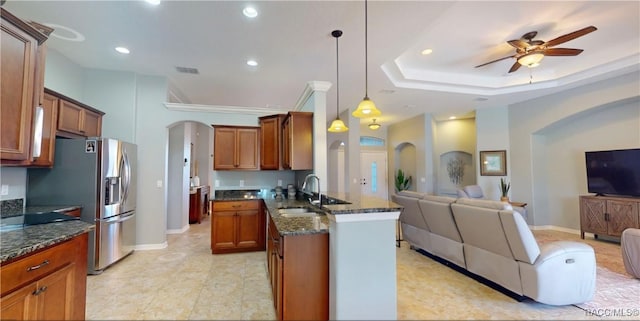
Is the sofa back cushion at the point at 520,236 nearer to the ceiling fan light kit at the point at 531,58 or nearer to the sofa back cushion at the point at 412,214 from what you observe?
the sofa back cushion at the point at 412,214

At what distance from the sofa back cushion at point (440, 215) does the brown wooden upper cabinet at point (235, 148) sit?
2.78 meters

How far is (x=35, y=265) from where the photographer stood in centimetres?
144

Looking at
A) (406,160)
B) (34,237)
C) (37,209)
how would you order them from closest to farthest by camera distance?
(34,237) → (37,209) → (406,160)

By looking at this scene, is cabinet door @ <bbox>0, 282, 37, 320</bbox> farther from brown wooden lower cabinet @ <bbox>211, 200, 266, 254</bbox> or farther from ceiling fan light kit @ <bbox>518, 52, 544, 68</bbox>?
ceiling fan light kit @ <bbox>518, 52, 544, 68</bbox>

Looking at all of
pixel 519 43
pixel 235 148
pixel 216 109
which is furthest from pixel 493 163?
pixel 216 109

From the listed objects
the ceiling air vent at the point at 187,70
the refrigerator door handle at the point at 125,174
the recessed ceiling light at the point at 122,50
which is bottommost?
the refrigerator door handle at the point at 125,174

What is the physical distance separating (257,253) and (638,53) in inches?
259

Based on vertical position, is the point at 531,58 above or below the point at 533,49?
below

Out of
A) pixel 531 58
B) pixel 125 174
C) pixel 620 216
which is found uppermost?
pixel 531 58

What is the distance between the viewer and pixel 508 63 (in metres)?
4.75

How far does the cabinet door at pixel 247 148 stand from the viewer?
15.0 ft

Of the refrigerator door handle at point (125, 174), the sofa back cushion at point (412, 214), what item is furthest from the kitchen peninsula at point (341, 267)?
the refrigerator door handle at point (125, 174)

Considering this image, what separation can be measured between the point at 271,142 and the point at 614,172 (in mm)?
5981

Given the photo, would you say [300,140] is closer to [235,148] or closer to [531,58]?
[235,148]
